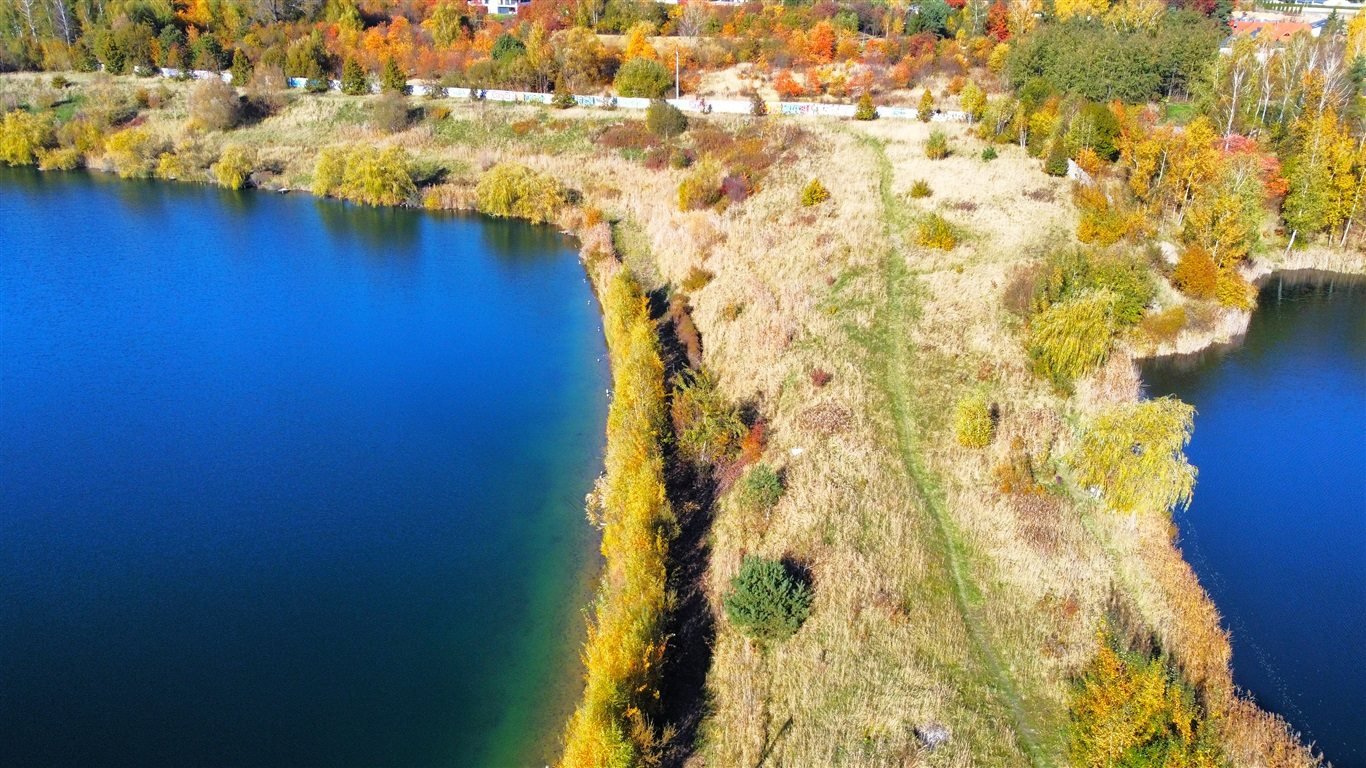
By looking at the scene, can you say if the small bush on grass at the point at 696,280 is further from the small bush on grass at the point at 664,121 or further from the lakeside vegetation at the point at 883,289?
the small bush on grass at the point at 664,121

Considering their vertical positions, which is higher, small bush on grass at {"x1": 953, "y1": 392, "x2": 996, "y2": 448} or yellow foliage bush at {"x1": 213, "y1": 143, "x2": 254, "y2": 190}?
yellow foliage bush at {"x1": 213, "y1": 143, "x2": 254, "y2": 190}

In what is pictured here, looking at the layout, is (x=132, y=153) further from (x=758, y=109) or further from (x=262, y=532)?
(x=262, y=532)

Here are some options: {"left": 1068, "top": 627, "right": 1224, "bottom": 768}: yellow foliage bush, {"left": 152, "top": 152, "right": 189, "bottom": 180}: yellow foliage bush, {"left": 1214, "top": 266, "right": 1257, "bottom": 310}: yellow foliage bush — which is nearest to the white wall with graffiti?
{"left": 152, "top": 152, "right": 189, "bottom": 180}: yellow foliage bush

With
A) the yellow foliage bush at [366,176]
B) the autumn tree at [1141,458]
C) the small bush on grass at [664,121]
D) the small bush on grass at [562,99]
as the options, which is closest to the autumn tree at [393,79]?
the small bush on grass at [562,99]

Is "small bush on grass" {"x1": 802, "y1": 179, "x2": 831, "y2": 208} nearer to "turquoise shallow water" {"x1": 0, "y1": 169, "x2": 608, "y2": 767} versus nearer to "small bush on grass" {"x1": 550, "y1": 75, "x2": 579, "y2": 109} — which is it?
"turquoise shallow water" {"x1": 0, "y1": 169, "x2": 608, "y2": 767}

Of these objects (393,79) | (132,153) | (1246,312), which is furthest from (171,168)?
(1246,312)

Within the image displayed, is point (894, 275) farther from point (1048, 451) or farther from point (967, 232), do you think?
point (1048, 451)
